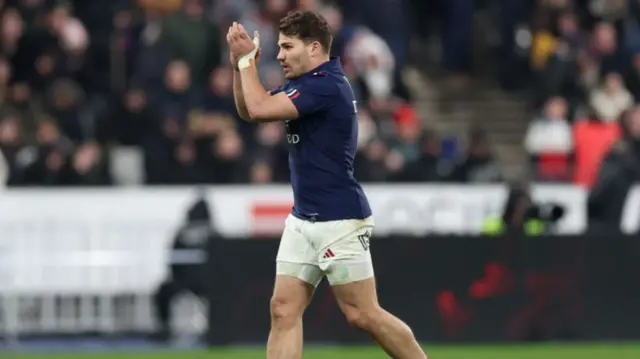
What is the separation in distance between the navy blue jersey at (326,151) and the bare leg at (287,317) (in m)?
0.43

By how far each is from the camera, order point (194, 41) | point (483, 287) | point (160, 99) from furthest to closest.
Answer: point (194, 41) → point (160, 99) → point (483, 287)

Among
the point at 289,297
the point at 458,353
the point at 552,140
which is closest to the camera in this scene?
the point at 289,297

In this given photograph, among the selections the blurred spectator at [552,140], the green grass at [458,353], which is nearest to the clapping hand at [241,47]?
the green grass at [458,353]

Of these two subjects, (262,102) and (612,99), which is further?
(612,99)

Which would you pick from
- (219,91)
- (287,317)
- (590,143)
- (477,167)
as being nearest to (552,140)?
(590,143)

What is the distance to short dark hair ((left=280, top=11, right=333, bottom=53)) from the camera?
10094mm

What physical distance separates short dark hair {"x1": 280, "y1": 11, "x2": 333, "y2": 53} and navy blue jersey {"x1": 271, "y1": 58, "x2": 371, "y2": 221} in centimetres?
19

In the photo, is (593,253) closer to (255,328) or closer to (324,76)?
(255,328)

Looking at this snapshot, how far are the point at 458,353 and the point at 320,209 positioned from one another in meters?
5.66

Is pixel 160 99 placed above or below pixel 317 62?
below

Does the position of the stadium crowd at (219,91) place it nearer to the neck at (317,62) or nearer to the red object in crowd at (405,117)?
the red object in crowd at (405,117)

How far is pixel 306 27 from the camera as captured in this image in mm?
10102

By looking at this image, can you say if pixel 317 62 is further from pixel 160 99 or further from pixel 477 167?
pixel 160 99

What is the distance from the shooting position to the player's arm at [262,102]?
985cm
